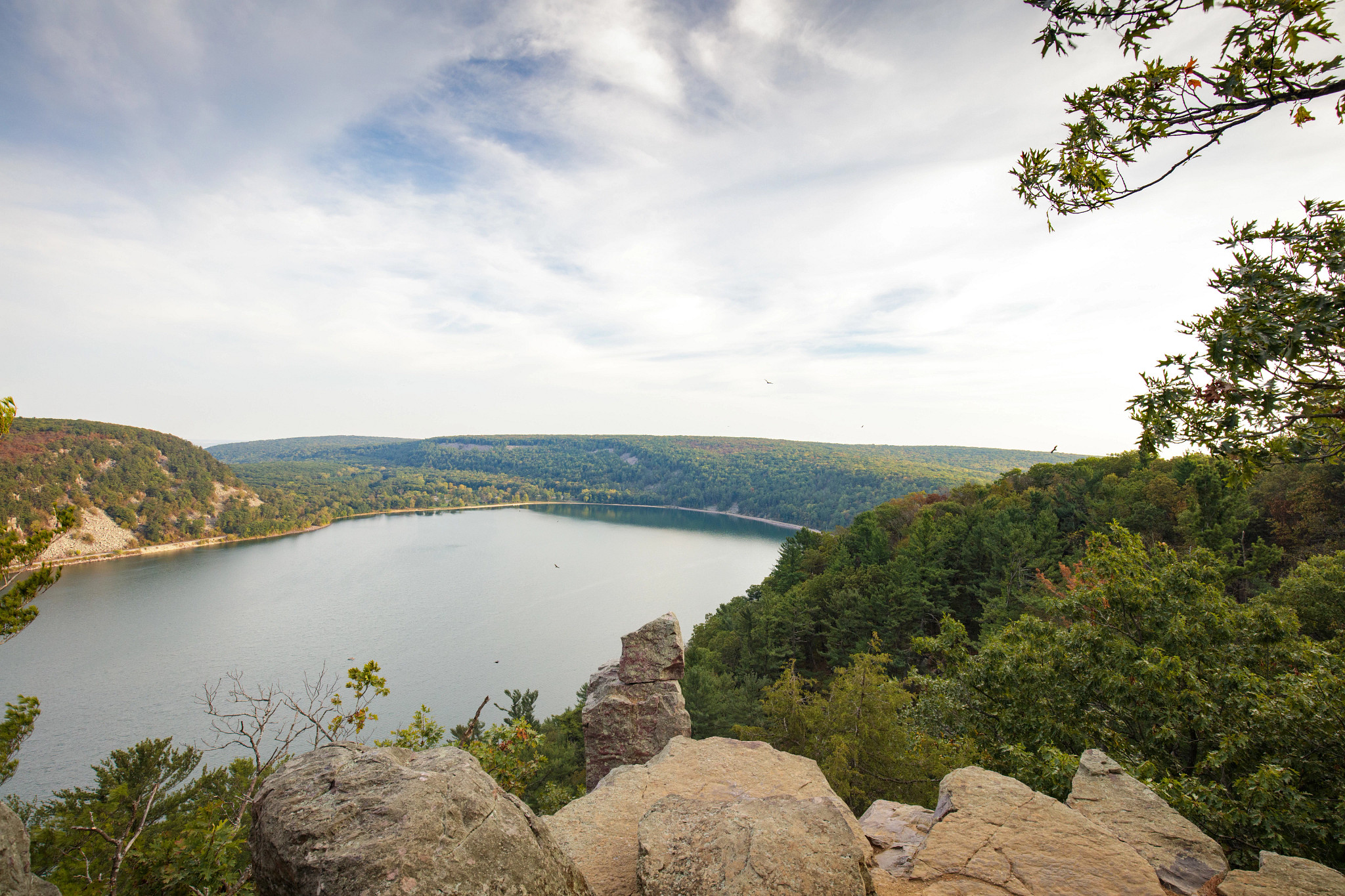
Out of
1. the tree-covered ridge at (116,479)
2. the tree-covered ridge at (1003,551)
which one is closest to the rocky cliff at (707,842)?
the tree-covered ridge at (1003,551)

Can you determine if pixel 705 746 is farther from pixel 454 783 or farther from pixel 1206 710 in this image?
pixel 1206 710

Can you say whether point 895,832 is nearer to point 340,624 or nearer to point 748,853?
point 748,853

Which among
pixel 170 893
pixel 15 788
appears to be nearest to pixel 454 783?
pixel 170 893

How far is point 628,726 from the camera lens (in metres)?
13.3

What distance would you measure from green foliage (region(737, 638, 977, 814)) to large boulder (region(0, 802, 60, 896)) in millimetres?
13780

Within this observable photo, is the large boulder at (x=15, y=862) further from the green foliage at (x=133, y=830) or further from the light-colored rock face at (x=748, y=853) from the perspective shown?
the light-colored rock face at (x=748, y=853)

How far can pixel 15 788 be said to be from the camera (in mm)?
29703

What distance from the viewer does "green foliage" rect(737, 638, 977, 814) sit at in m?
15.5

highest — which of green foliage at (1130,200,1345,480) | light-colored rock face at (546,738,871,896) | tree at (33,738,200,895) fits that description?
green foliage at (1130,200,1345,480)

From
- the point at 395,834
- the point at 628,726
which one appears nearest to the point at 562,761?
the point at 628,726

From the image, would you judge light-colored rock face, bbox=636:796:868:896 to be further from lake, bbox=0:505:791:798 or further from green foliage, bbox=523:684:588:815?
lake, bbox=0:505:791:798

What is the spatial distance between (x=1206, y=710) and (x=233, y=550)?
140787mm

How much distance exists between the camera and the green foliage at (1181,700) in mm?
6344

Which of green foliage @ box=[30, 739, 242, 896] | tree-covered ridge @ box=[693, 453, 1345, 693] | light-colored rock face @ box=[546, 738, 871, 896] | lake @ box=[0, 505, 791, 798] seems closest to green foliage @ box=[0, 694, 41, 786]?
green foliage @ box=[30, 739, 242, 896]
